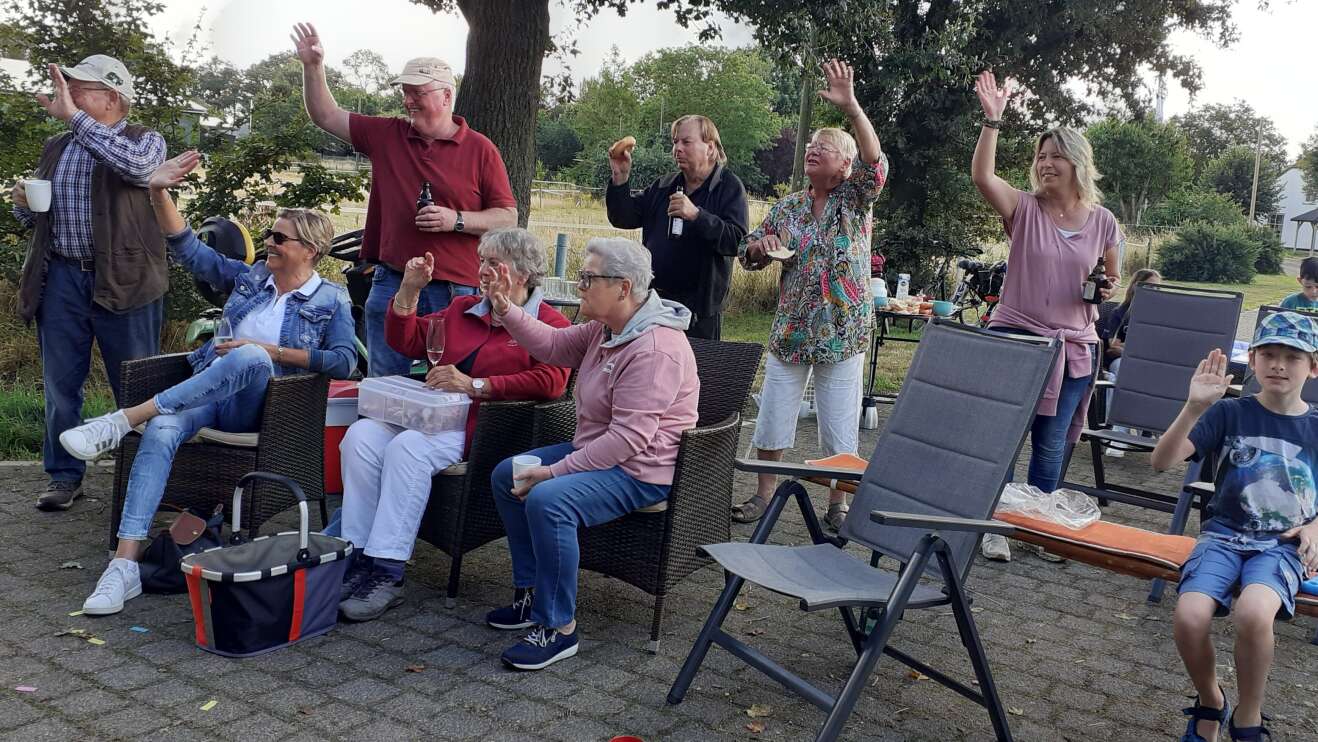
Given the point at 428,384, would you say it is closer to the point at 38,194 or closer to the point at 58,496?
the point at 38,194

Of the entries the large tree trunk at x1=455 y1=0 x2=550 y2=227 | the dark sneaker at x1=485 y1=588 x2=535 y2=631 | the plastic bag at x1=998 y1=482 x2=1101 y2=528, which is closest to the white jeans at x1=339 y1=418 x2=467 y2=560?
the dark sneaker at x1=485 y1=588 x2=535 y2=631

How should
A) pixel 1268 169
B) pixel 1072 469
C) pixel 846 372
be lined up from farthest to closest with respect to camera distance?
pixel 1268 169 < pixel 1072 469 < pixel 846 372

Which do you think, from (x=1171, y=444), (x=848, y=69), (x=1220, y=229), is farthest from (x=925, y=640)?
(x=1220, y=229)

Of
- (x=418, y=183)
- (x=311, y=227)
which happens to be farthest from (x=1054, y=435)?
(x=311, y=227)

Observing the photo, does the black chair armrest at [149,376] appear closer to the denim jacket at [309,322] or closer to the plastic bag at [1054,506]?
the denim jacket at [309,322]

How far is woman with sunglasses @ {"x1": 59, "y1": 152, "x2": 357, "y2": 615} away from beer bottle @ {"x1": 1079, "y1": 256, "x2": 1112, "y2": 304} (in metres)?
3.08

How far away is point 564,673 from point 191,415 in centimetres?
185

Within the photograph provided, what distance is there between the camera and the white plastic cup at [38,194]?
14.6 ft

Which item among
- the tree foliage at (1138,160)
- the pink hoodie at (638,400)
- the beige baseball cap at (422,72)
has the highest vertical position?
the tree foliage at (1138,160)

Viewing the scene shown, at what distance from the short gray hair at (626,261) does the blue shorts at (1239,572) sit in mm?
1894

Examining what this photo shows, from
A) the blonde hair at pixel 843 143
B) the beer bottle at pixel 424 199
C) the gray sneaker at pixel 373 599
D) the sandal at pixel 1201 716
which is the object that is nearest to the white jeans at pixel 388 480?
the gray sneaker at pixel 373 599

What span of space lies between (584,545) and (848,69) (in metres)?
2.36

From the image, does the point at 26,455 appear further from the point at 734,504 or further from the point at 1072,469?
the point at 1072,469

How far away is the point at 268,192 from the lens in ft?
27.3
